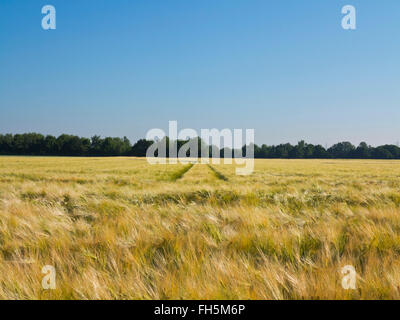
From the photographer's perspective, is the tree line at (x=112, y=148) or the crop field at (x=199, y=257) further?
the tree line at (x=112, y=148)

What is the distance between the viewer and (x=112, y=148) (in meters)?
100

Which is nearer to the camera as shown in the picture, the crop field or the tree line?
the crop field

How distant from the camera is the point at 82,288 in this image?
1312 millimetres

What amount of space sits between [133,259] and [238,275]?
0.73 meters

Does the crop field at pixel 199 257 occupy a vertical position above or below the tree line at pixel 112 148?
below

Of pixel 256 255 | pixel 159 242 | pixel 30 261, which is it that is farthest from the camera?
pixel 159 242

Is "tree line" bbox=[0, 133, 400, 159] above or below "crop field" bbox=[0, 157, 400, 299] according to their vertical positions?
above

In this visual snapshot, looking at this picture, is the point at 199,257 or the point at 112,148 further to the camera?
the point at 112,148

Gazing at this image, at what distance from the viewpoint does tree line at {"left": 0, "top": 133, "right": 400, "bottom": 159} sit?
310 feet

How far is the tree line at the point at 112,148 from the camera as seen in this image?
9462 centimetres

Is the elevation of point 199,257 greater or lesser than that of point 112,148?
lesser

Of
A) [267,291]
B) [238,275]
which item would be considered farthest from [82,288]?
[267,291]
